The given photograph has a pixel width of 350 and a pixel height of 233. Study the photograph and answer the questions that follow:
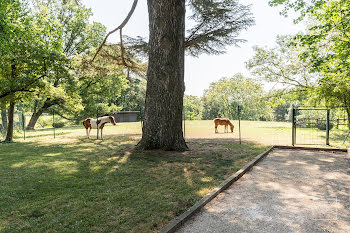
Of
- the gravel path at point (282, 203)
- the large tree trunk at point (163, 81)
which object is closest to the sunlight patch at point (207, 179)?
the gravel path at point (282, 203)

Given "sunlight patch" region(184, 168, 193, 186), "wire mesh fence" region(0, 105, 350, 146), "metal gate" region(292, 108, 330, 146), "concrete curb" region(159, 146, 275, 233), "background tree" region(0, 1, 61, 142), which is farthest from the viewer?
"background tree" region(0, 1, 61, 142)

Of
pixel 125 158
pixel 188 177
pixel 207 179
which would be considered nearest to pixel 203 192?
pixel 207 179

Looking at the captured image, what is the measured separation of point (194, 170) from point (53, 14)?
1169 inches

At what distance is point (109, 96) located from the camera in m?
33.2

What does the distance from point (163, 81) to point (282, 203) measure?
18.2ft

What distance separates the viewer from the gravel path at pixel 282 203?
3180mm

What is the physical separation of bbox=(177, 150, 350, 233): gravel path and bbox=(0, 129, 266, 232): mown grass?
43 centimetres

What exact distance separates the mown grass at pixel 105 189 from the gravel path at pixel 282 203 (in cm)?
43

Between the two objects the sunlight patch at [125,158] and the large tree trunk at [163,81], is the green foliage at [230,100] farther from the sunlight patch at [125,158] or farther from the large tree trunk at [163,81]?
the sunlight patch at [125,158]

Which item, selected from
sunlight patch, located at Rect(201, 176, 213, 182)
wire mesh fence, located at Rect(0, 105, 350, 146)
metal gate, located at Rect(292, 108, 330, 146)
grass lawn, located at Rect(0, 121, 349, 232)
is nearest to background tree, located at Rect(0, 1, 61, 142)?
wire mesh fence, located at Rect(0, 105, 350, 146)

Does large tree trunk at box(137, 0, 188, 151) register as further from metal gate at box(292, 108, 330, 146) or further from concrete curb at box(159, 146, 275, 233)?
metal gate at box(292, 108, 330, 146)

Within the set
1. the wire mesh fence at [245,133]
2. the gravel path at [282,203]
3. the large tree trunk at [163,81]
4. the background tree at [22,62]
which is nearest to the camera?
the gravel path at [282,203]

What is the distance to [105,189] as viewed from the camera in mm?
4570

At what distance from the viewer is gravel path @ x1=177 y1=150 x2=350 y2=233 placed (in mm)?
3180
